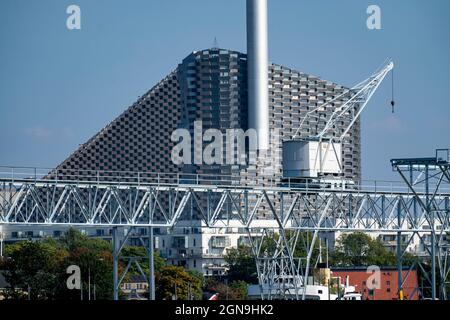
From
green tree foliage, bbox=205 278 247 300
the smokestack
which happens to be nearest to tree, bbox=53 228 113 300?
green tree foliage, bbox=205 278 247 300

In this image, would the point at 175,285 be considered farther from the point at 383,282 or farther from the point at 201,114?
the point at 201,114

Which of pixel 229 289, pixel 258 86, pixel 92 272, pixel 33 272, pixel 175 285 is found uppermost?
pixel 258 86

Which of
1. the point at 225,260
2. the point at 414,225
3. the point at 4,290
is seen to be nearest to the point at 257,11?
the point at 225,260

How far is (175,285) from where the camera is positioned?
341 feet

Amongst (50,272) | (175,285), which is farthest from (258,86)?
(50,272)

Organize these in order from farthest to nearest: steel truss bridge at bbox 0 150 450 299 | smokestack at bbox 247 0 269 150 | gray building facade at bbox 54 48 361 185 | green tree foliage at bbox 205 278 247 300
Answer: gray building facade at bbox 54 48 361 185 → smokestack at bbox 247 0 269 150 → green tree foliage at bbox 205 278 247 300 → steel truss bridge at bbox 0 150 450 299

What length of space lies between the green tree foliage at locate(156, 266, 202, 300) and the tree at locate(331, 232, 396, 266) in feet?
91.3

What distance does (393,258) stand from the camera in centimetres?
13388

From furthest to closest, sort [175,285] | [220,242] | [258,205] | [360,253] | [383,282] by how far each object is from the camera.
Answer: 1. [220,242]
2. [360,253]
3. [383,282]
4. [175,285]
5. [258,205]

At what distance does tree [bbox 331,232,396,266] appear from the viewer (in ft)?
434

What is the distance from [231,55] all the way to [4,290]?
7915cm

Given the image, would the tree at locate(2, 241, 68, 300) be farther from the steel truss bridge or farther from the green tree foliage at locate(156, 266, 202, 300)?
the steel truss bridge

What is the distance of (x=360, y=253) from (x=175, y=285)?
3705 cm
